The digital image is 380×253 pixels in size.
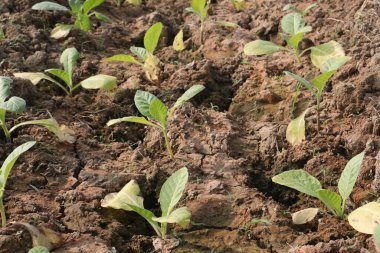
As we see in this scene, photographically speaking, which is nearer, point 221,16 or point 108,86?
point 108,86

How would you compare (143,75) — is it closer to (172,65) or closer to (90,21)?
(172,65)

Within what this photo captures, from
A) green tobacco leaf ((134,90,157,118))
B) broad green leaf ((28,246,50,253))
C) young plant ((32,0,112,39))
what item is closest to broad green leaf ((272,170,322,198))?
green tobacco leaf ((134,90,157,118))

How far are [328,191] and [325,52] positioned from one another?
4.28 ft

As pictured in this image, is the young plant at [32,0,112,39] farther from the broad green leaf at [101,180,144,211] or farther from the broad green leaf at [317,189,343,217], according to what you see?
the broad green leaf at [317,189,343,217]

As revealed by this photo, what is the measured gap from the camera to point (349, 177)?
102 inches

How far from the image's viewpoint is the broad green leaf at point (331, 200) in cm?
253

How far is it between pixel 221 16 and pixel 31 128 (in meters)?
1.76

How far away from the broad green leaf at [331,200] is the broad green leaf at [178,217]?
1.77ft

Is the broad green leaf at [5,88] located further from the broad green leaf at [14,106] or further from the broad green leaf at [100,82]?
the broad green leaf at [100,82]

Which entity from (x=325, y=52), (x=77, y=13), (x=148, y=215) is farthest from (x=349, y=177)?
(x=77, y=13)

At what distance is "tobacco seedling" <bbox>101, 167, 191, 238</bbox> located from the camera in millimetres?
2482

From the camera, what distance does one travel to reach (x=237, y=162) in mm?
2975

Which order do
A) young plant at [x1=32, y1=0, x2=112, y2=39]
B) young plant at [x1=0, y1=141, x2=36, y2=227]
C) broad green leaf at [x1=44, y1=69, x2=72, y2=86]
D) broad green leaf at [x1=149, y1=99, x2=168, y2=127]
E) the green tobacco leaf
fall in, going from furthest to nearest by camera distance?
Answer: young plant at [x1=32, y1=0, x2=112, y2=39] → broad green leaf at [x1=44, y1=69, x2=72, y2=86] → the green tobacco leaf → broad green leaf at [x1=149, y1=99, x2=168, y2=127] → young plant at [x1=0, y1=141, x2=36, y2=227]

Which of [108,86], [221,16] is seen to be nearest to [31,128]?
[108,86]
